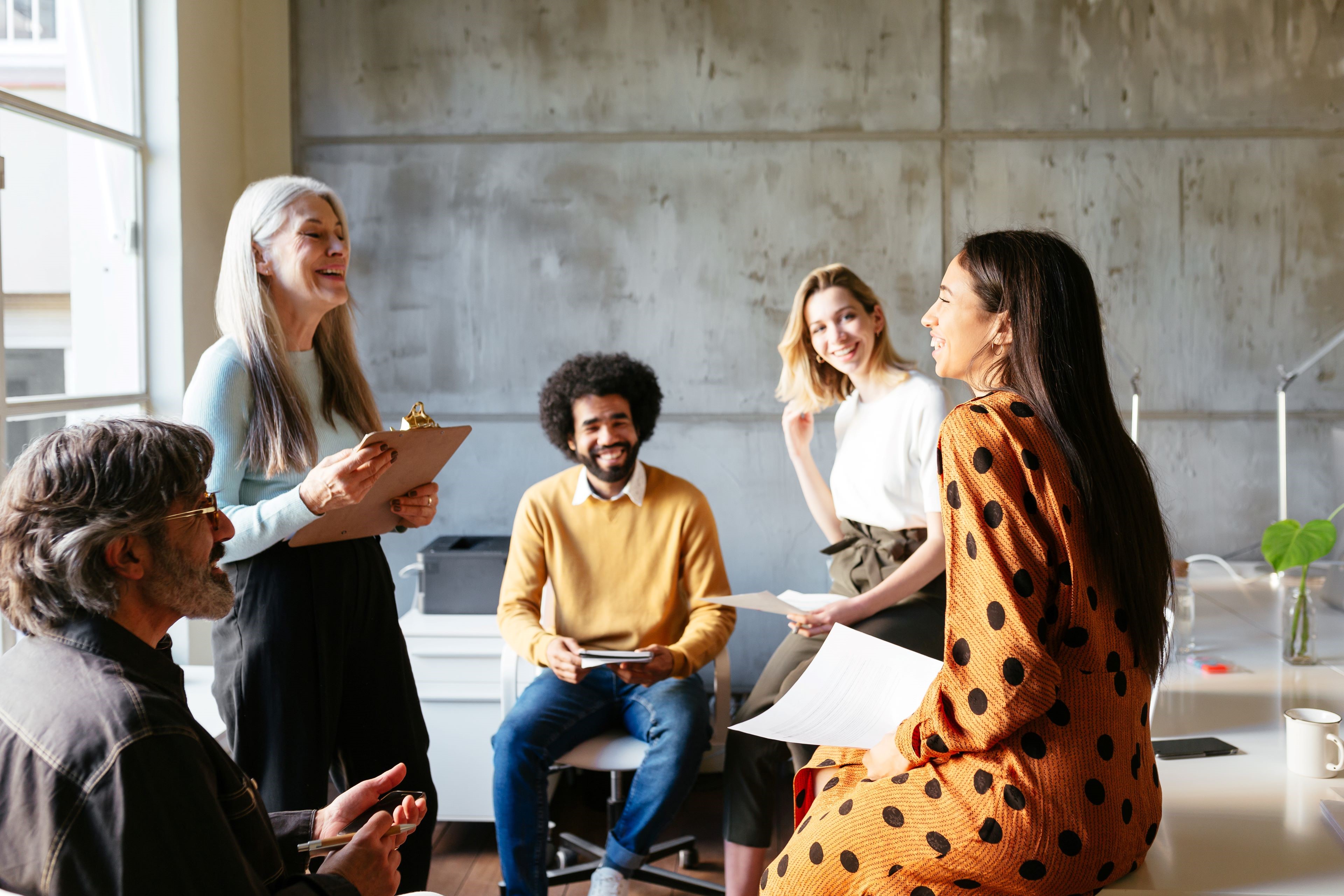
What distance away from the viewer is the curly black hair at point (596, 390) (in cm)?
295

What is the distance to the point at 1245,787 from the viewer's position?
1770 mm

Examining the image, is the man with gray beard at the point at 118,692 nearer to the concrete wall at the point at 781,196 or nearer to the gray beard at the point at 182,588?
the gray beard at the point at 182,588

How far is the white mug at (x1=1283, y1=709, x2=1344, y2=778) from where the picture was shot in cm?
179

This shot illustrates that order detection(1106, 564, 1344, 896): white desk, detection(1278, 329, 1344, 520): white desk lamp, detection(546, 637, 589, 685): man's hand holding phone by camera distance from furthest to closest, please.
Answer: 1. detection(1278, 329, 1344, 520): white desk lamp
2. detection(546, 637, 589, 685): man's hand holding phone
3. detection(1106, 564, 1344, 896): white desk

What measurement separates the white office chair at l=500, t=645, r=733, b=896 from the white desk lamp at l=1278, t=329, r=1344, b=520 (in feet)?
6.12

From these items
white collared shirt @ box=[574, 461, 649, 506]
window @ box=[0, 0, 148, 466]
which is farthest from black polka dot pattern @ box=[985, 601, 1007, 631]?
window @ box=[0, 0, 148, 466]

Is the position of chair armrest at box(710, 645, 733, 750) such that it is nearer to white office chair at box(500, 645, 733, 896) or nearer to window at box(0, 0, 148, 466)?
white office chair at box(500, 645, 733, 896)

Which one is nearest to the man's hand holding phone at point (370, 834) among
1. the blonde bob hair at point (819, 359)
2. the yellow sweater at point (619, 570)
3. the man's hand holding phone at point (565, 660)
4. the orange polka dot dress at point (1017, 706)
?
the orange polka dot dress at point (1017, 706)

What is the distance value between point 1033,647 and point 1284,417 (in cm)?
247

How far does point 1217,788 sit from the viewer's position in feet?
5.79

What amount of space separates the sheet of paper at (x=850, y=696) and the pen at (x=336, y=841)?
51cm

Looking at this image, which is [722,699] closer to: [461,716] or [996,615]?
[461,716]

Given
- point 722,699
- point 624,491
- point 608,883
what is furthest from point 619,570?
point 608,883

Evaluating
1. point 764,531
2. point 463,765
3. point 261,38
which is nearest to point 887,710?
point 463,765
